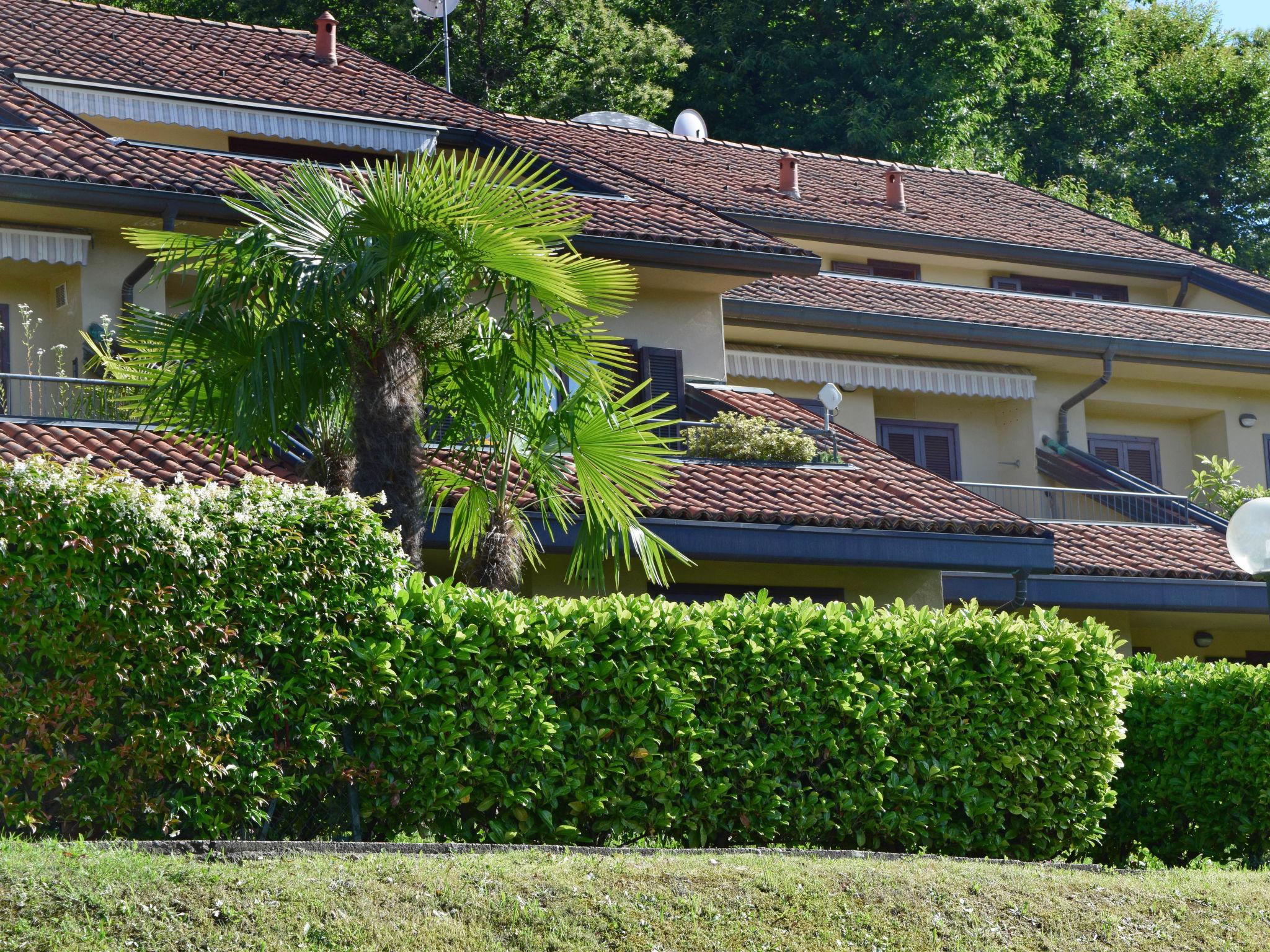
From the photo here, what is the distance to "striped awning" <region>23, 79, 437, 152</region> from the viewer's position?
20500 millimetres

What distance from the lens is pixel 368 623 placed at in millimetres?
9781

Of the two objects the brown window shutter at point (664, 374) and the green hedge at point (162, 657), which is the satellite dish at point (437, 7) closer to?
the brown window shutter at point (664, 374)

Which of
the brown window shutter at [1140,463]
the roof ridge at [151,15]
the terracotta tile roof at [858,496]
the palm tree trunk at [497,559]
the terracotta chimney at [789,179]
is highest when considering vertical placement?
the roof ridge at [151,15]

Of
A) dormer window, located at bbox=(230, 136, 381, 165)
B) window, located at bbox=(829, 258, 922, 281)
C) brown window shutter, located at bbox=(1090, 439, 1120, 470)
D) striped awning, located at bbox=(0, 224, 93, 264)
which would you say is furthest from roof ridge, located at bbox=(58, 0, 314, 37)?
brown window shutter, located at bbox=(1090, 439, 1120, 470)

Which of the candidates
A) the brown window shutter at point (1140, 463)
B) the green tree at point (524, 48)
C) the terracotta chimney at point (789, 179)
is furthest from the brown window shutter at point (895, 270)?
the green tree at point (524, 48)

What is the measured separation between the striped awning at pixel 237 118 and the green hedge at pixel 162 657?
41.0ft

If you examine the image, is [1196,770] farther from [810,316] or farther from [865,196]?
[865,196]

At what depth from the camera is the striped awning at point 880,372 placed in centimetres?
2286

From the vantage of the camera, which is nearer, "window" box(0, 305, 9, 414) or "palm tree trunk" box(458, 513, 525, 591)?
"palm tree trunk" box(458, 513, 525, 591)

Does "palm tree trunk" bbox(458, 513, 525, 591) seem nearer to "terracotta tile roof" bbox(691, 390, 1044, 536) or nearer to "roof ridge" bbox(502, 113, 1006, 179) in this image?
"terracotta tile roof" bbox(691, 390, 1044, 536)

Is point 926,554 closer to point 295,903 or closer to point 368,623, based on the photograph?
point 368,623

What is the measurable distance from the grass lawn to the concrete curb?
0.19 metres

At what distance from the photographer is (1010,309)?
82.6 ft

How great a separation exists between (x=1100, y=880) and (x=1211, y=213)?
37789 mm
